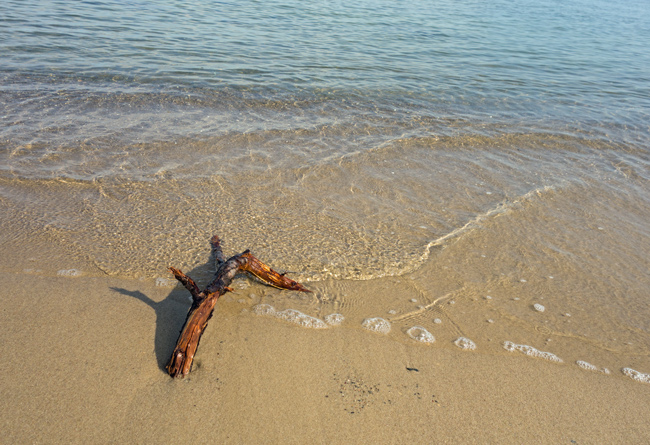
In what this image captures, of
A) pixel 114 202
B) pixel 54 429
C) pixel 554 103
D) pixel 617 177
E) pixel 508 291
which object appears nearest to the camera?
pixel 54 429

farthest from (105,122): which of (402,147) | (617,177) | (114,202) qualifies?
(617,177)

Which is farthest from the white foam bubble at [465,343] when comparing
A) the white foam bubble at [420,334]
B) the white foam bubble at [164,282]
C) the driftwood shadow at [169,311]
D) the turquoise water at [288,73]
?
the turquoise water at [288,73]

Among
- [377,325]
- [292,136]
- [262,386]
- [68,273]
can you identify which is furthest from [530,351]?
[292,136]

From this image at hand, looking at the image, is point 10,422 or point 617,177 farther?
point 617,177

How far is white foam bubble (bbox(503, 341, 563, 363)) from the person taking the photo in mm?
2865

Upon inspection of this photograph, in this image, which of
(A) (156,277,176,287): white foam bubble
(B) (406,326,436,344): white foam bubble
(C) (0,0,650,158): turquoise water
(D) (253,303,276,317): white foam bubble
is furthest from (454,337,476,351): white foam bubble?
(C) (0,0,650,158): turquoise water

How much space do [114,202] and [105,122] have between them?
265cm

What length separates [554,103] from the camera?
8820 mm

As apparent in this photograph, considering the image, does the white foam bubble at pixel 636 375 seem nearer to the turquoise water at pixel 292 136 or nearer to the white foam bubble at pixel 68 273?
the turquoise water at pixel 292 136

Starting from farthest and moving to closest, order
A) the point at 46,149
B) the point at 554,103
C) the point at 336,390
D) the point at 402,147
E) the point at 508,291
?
the point at 554,103, the point at 402,147, the point at 46,149, the point at 508,291, the point at 336,390

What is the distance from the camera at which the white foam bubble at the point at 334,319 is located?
118 inches

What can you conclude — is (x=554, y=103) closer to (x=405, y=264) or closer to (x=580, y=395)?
(x=405, y=264)

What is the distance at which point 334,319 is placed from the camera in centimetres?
303

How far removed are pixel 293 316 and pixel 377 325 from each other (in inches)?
23.1
